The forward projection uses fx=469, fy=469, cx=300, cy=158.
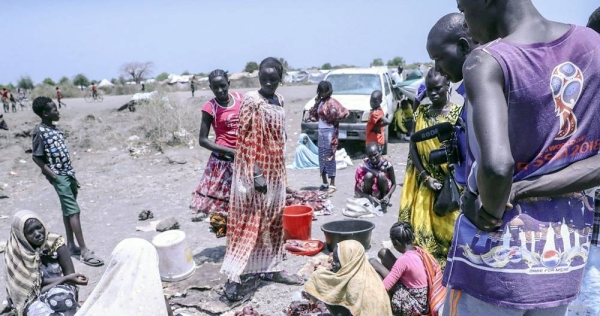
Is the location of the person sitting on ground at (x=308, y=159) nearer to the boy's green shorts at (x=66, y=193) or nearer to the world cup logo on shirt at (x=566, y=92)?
the boy's green shorts at (x=66, y=193)

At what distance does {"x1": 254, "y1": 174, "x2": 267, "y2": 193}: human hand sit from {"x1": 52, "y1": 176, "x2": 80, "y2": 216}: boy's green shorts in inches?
88.0

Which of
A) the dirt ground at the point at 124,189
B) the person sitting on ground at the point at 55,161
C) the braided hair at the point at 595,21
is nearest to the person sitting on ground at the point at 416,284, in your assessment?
the dirt ground at the point at 124,189

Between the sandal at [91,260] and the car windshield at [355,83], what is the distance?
6.87 m

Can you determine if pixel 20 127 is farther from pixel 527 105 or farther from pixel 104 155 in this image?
pixel 527 105

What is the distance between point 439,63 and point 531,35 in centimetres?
80

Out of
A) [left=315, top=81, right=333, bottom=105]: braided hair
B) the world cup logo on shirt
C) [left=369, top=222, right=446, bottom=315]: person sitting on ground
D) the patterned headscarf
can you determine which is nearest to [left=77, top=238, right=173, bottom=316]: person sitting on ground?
the patterned headscarf

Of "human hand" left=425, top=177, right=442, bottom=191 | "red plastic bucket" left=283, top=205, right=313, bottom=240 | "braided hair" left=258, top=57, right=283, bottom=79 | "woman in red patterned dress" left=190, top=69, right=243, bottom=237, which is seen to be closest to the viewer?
"human hand" left=425, top=177, right=442, bottom=191

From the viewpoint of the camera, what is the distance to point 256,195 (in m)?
3.73

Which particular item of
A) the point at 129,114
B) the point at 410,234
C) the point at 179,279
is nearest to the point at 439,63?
the point at 410,234

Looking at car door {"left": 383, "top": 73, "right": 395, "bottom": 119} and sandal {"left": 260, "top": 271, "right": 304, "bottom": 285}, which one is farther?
car door {"left": 383, "top": 73, "right": 395, "bottom": 119}

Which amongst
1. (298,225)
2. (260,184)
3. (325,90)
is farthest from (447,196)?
(325,90)

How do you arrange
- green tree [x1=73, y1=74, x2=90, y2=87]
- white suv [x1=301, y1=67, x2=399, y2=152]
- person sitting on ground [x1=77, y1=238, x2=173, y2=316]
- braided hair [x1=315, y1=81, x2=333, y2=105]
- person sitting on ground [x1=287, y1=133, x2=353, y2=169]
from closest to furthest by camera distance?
1. person sitting on ground [x1=77, y1=238, x2=173, y2=316]
2. braided hair [x1=315, y1=81, x2=333, y2=105]
3. person sitting on ground [x1=287, y1=133, x2=353, y2=169]
4. white suv [x1=301, y1=67, x2=399, y2=152]
5. green tree [x1=73, y1=74, x2=90, y2=87]

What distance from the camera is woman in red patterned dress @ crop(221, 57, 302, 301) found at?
3611 mm

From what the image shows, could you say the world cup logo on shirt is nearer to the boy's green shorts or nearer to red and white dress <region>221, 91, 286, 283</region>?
red and white dress <region>221, 91, 286, 283</region>
